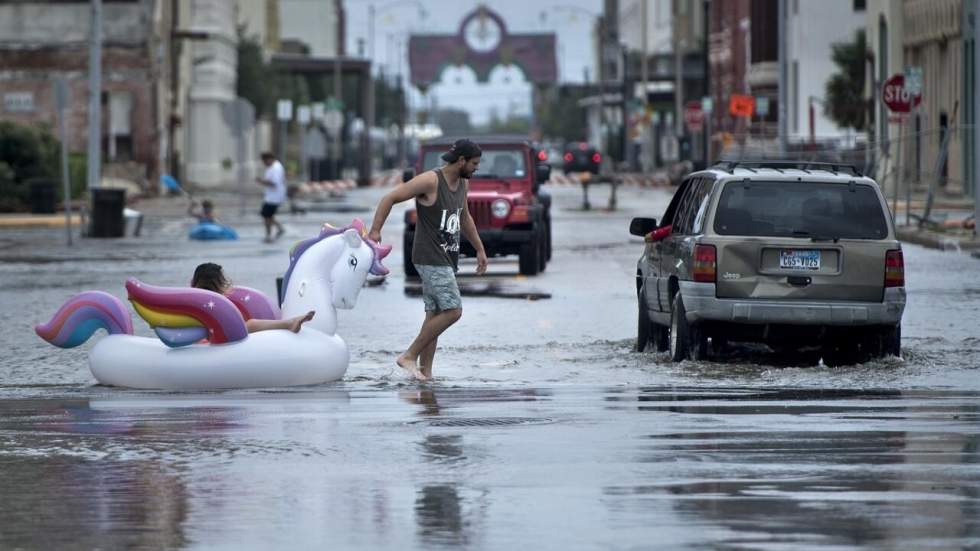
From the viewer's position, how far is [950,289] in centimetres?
2505

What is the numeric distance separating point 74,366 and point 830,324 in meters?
5.93

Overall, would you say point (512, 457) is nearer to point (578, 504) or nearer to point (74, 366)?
point (578, 504)

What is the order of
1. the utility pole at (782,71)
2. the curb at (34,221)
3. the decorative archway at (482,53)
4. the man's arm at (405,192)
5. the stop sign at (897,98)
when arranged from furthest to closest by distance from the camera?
the decorative archway at (482,53) → the utility pole at (782,71) → the curb at (34,221) → the stop sign at (897,98) → the man's arm at (405,192)

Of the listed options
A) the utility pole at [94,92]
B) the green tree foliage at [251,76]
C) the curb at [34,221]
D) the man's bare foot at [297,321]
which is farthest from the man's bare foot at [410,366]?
the green tree foliage at [251,76]

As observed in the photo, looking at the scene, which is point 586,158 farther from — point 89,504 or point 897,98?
point 89,504

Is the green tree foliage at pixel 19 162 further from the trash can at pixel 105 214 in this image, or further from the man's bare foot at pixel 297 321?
the man's bare foot at pixel 297 321

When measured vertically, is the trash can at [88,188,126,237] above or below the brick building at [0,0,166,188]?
below

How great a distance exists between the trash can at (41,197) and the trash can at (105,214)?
10.4 metres

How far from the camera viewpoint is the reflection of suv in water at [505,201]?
1138 inches

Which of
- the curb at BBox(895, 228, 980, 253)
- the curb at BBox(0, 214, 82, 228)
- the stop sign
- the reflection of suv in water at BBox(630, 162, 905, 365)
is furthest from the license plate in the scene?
the curb at BBox(0, 214, 82, 228)

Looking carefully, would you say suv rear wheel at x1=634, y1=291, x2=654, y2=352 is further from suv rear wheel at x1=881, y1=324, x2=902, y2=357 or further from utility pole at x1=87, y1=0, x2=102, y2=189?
utility pole at x1=87, y1=0, x2=102, y2=189

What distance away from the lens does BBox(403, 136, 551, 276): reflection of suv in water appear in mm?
28906

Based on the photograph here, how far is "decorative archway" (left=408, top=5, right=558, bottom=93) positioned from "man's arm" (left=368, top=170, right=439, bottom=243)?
580 ft

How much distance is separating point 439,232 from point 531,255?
45.6ft
